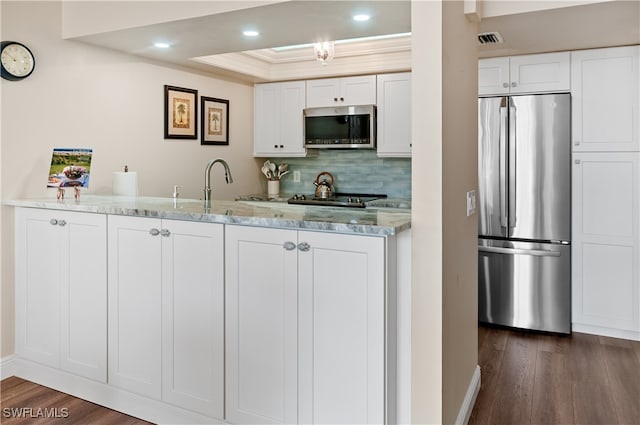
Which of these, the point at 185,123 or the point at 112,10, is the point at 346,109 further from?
the point at 112,10

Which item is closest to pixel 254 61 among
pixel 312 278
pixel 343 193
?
pixel 343 193

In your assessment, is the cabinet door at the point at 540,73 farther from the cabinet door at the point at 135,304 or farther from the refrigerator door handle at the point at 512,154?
the cabinet door at the point at 135,304

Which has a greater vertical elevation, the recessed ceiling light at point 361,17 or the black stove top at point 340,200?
the recessed ceiling light at point 361,17

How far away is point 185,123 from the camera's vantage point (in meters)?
4.32

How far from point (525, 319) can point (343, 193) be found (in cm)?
210

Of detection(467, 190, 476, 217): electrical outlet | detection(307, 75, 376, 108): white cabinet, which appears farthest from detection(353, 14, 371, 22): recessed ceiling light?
detection(307, 75, 376, 108): white cabinet

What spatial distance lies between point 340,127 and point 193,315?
9.45ft

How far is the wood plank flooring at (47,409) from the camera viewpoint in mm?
2496

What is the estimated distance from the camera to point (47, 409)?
262 centimetres

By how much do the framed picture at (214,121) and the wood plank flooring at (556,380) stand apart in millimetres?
2886

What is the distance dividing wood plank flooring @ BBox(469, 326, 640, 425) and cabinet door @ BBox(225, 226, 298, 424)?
1037mm

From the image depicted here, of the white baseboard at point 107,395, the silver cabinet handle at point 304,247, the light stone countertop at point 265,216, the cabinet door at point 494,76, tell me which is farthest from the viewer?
the cabinet door at point 494,76

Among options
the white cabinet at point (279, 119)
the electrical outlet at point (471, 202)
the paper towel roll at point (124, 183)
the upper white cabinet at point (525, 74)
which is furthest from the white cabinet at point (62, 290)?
the upper white cabinet at point (525, 74)

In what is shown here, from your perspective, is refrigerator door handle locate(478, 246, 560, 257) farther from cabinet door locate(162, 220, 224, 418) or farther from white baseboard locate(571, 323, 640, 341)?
cabinet door locate(162, 220, 224, 418)
